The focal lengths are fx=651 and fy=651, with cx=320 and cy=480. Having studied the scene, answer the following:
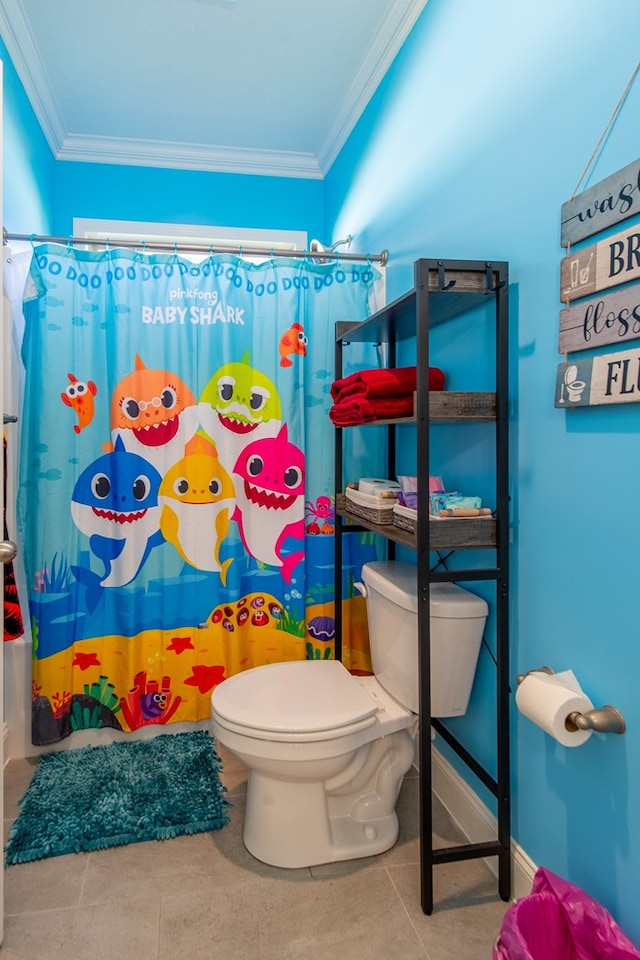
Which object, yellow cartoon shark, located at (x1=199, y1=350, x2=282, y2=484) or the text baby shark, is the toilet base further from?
the text baby shark

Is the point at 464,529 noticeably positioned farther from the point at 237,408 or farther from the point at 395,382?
the point at 237,408

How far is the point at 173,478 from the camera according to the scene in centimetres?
235

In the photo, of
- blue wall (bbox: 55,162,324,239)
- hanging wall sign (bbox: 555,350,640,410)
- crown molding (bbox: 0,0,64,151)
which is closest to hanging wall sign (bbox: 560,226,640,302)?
hanging wall sign (bbox: 555,350,640,410)

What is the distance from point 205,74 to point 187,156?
0.63m

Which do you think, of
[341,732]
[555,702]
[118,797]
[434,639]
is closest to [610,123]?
[555,702]

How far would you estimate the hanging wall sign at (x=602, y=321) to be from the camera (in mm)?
1142

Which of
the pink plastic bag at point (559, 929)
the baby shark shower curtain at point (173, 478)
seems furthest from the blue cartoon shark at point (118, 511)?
the pink plastic bag at point (559, 929)

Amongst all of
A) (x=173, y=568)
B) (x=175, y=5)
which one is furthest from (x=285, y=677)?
(x=175, y=5)

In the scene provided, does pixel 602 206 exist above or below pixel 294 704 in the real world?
above

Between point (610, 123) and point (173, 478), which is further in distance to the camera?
point (173, 478)

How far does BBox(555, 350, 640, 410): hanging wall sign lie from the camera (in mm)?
1141

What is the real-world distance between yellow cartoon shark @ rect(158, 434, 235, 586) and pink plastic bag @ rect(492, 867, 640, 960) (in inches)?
57.7

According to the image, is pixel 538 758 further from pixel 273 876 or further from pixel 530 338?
pixel 530 338

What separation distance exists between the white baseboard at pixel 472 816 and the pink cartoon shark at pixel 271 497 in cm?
88
